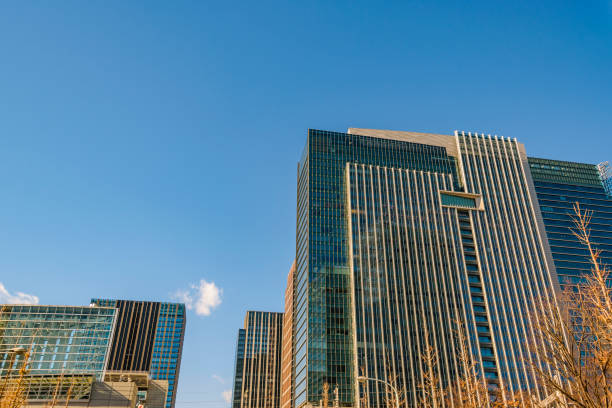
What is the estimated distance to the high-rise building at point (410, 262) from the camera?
96250 mm

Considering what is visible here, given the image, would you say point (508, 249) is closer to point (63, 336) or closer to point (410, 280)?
point (410, 280)

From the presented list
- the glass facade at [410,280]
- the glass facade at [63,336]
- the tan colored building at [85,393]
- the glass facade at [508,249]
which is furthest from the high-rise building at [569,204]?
the glass facade at [63,336]

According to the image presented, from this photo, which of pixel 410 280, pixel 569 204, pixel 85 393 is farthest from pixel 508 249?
pixel 85 393

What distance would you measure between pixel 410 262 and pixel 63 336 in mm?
83246

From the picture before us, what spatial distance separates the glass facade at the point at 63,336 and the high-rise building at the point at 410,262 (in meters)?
46.4

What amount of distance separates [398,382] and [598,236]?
9683cm

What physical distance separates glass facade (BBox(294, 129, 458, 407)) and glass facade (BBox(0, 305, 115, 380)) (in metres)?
46.5

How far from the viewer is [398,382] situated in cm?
9362

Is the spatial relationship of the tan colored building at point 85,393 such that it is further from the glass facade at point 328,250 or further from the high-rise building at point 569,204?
the high-rise building at point 569,204

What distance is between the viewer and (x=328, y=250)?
107250mm

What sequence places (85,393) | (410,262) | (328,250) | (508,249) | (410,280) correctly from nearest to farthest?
(85,393) < (410,280) < (328,250) < (410,262) < (508,249)

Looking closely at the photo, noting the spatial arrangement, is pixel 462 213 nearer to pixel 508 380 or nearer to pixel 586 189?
pixel 508 380

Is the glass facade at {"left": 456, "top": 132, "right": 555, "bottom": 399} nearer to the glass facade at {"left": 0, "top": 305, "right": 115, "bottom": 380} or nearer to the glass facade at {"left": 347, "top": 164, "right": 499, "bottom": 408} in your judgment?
the glass facade at {"left": 347, "top": 164, "right": 499, "bottom": 408}

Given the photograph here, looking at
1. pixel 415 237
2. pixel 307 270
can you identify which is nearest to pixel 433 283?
pixel 415 237
